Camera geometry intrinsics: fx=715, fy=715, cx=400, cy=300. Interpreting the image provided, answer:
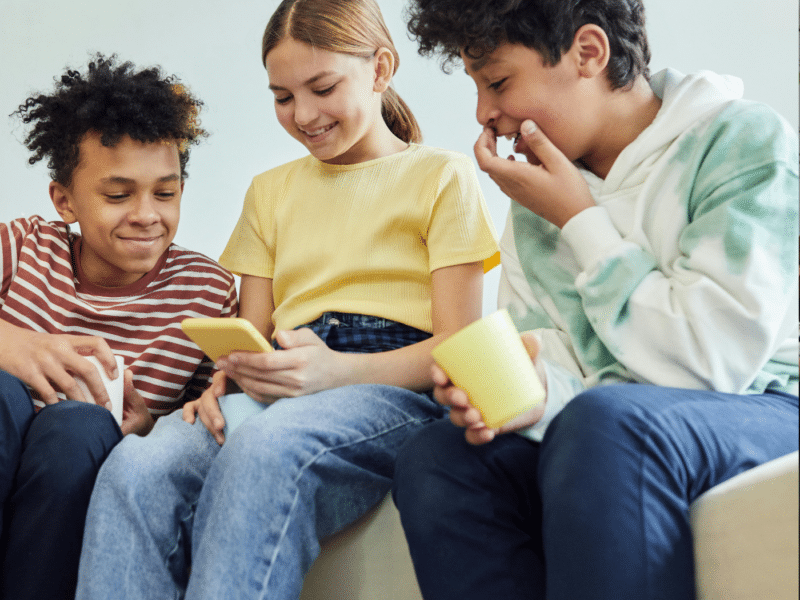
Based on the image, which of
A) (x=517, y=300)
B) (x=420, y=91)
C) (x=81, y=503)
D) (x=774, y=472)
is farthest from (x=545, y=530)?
(x=420, y=91)

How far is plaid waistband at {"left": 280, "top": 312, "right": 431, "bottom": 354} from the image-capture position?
3.45 feet

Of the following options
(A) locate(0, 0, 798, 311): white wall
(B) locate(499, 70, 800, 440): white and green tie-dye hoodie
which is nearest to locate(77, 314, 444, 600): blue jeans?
(B) locate(499, 70, 800, 440): white and green tie-dye hoodie

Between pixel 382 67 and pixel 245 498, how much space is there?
2.40 feet

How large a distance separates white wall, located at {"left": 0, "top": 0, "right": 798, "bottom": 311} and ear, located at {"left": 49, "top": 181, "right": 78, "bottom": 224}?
333mm

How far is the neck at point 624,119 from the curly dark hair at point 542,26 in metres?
0.02

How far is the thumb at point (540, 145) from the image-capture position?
0.87 metres

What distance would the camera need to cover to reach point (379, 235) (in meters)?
1.09

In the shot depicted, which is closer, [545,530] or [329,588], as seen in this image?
[545,530]

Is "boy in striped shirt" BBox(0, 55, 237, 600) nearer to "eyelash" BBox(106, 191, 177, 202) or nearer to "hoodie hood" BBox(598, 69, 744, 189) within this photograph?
"eyelash" BBox(106, 191, 177, 202)

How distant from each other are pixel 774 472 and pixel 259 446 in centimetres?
49

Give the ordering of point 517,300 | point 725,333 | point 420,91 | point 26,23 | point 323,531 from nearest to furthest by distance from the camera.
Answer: point 725,333 → point 323,531 → point 517,300 → point 420,91 → point 26,23

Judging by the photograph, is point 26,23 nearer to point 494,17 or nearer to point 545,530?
point 494,17

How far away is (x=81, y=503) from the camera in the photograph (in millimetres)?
839

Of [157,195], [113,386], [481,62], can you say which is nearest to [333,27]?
[481,62]
